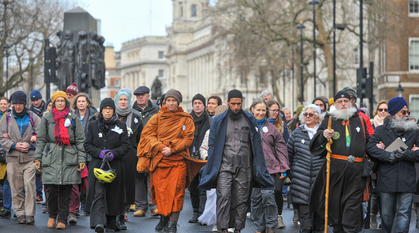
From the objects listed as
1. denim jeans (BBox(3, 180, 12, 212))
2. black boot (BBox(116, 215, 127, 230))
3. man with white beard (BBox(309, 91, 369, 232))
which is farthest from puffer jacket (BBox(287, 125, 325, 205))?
denim jeans (BBox(3, 180, 12, 212))

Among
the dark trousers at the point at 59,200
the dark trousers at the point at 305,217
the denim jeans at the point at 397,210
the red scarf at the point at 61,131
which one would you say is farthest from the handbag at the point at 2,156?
the denim jeans at the point at 397,210

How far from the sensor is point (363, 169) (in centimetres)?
855

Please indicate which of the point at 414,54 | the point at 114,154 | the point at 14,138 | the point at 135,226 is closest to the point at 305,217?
the point at 135,226

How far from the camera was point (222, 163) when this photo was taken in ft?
29.3

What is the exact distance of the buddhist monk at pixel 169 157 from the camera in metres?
9.21

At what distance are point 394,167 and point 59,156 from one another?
194 inches

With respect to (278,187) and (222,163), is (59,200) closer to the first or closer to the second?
(222,163)

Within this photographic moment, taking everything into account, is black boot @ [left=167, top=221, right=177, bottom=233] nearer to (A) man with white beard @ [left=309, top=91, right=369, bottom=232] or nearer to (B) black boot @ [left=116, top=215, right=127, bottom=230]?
(B) black boot @ [left=116, top=215, right=127, bottom=230]

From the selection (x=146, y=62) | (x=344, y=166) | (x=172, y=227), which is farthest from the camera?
(x=146, y=62)

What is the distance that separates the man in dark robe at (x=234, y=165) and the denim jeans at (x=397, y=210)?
1540mm

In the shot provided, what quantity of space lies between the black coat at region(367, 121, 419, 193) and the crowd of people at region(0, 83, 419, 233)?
0.04 feet

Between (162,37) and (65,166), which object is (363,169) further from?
(162,37)

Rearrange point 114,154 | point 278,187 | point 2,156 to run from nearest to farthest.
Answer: point 114,154, point 278,187, point 2,156

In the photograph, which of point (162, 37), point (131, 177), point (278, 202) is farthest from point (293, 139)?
point (162, 37)
